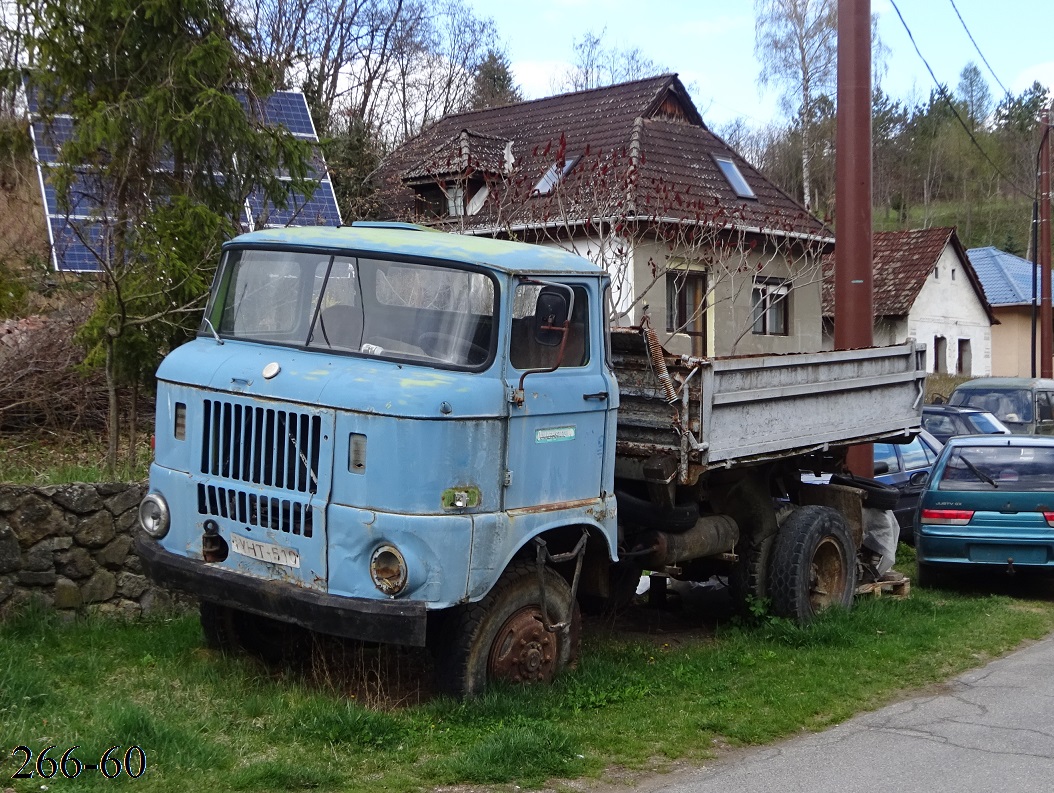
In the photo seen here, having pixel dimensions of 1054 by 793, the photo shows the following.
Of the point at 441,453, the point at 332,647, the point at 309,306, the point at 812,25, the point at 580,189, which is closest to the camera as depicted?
the point at 441,453

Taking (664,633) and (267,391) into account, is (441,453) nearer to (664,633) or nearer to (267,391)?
(267,391)

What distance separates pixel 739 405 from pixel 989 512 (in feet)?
13.0

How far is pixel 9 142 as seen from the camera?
1077 centimetres

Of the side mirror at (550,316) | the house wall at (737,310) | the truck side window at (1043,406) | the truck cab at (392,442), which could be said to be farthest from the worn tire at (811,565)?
the truck side window at (1043,406)

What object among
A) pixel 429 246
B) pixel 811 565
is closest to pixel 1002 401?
pixel 811 565

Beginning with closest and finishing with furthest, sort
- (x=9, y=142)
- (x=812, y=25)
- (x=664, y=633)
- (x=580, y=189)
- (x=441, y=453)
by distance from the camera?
(x=441, y=453) < (x=664, y=633) < (x=9, y=142) < (x=580, y=189) < (x=812, y=25)

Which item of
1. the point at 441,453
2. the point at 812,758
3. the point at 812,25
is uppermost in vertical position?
the point at 812,25

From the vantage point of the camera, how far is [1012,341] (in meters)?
45.8

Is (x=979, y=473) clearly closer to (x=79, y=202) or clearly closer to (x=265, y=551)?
(x=265, y=551)

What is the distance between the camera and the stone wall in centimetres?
761

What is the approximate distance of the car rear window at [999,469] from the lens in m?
10.9

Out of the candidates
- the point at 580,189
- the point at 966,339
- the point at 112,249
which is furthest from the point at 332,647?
the point at 966,339

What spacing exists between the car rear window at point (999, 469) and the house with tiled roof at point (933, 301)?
23.4m

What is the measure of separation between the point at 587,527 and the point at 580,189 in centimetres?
988
